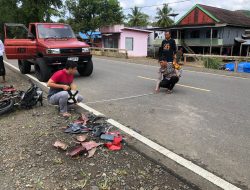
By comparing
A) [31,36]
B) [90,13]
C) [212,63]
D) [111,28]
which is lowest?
[212,63]

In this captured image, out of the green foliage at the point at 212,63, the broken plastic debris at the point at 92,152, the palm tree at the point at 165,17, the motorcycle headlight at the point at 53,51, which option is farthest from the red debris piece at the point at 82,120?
the palm tree at the point at 165,17

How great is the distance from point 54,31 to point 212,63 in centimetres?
1037

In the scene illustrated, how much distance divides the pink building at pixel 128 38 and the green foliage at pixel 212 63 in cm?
2037

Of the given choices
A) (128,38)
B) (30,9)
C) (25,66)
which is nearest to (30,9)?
(30,9)

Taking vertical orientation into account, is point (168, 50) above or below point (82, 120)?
above

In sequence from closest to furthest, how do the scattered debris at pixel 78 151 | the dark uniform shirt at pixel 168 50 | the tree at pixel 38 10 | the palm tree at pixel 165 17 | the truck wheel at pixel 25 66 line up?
the scattered debris at pixel 78 151 → the dark uniform shirt at pixel 168 50 → the truck wheel at pixel 25 66 → the tree at pixel 38 10 → the palm tree at pixel 165 17

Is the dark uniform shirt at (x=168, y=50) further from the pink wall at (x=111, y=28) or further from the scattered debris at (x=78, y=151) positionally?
the pink wall at (x=111, y=28)

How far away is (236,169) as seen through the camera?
376 cm

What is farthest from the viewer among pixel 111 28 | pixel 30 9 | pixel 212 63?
pixel 111 28

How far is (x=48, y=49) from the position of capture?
1023 centimetres

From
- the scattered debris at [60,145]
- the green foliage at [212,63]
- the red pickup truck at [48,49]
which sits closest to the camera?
the scattered debris at [60,145]

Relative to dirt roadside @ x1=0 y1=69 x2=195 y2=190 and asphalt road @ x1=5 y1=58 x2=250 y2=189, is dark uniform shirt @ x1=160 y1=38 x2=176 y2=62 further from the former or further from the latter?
dirt roadside @ x1=0 y1=69 x2=195 y2=190

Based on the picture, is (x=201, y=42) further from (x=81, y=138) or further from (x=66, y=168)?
(x=66, y=168)

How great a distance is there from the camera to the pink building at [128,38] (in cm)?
3712
